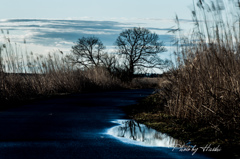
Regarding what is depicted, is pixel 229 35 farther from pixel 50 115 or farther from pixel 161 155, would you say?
pixel 50 115

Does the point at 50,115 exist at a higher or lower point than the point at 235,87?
lower

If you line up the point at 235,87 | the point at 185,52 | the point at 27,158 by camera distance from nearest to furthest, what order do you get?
the point at 27,158, the point at 235,87, the point at 185,52

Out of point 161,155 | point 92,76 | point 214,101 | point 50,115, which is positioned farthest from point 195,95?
point 92,76

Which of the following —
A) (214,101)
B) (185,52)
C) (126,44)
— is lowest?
(214,101)

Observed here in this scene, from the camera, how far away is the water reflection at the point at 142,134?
484cm

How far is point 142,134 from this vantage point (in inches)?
219

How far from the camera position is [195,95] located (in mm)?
6188

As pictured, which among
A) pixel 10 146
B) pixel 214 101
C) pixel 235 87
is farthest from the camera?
pixel 214 101

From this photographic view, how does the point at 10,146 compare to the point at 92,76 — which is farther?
the point at 92,76

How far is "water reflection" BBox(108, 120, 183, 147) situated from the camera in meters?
4.84

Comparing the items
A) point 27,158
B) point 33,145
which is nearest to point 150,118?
point 33,145

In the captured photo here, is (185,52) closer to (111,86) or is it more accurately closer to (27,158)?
(27,158)

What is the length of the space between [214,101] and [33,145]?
10.3 ft

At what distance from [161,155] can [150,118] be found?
3.31m
